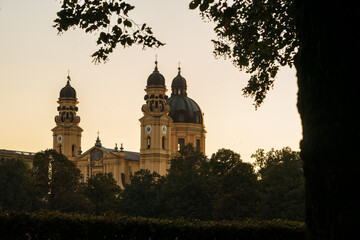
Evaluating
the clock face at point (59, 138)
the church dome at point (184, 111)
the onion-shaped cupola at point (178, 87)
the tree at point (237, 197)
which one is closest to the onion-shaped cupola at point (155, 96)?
the church dome at point (184, 111)

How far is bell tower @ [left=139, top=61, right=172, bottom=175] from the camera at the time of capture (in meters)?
108

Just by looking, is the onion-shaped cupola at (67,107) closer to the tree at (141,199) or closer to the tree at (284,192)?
the tree at (141,199)

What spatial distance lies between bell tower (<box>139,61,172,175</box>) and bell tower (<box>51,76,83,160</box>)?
16.8 meters

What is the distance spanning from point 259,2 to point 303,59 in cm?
774

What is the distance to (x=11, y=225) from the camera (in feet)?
50.4

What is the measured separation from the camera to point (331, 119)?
5.77m

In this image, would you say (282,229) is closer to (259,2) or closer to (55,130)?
(259,2)

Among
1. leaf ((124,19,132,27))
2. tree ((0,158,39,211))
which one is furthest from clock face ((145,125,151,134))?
leaf ((124,19,132,27))

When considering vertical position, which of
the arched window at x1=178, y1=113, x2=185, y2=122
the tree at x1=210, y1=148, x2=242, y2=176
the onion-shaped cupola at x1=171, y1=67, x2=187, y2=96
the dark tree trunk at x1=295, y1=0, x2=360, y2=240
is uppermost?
the onion-shaped cupola at x1=171, y1=67, x2=187, y2=96

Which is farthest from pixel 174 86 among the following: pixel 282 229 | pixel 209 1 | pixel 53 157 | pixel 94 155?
pixel 209 1

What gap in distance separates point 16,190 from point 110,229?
55.3 m

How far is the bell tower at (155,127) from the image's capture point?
108m

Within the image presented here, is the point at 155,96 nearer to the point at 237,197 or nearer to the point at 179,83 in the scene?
the point at 179,83

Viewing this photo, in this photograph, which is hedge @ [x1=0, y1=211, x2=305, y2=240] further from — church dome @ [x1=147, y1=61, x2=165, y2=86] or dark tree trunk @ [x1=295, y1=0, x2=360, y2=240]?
church dome @ [x1=147, y1=61, x2=165, y2=86]
